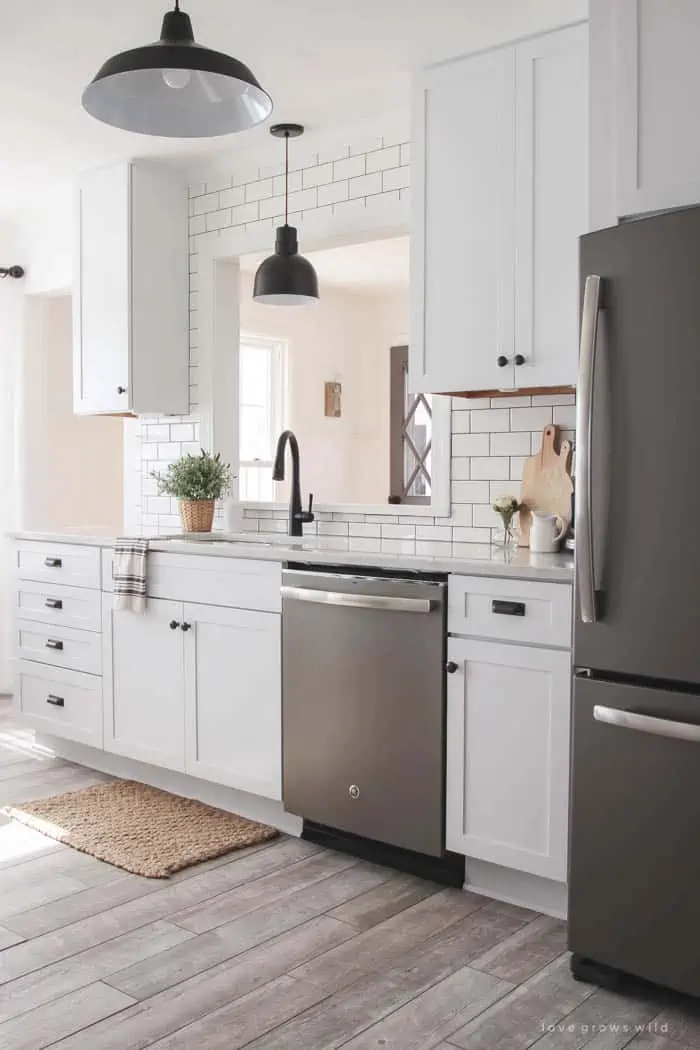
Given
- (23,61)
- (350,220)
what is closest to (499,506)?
(350,220)

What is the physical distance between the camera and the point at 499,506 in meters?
3.29

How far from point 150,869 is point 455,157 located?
93.4 inches

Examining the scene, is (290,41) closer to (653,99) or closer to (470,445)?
(653,99)

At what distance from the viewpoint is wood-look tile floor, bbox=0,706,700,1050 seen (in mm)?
2146

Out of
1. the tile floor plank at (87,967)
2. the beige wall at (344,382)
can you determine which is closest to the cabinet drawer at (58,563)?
the tile floor plank at (87,967)

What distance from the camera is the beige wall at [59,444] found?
5371 millimetres

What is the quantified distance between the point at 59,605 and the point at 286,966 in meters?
2.08

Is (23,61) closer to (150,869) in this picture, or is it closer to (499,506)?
(499,506)

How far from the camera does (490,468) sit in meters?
3.49

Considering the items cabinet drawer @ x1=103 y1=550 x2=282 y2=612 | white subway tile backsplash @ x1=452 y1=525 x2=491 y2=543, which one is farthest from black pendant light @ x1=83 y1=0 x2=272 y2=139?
white subway tile backsplash @ x1=452 y1=525 x2=491 y2=543

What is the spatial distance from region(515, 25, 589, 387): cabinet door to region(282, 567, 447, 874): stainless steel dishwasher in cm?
82

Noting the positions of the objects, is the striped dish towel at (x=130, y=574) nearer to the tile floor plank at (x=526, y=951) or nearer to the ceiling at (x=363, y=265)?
the tile floor plank at (x=526, y=951)

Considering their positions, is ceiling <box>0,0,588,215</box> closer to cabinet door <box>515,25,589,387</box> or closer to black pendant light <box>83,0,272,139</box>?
cabinet door <box>515,25,589,387</box>

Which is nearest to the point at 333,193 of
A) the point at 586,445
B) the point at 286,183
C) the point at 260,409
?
the point at 286,183
